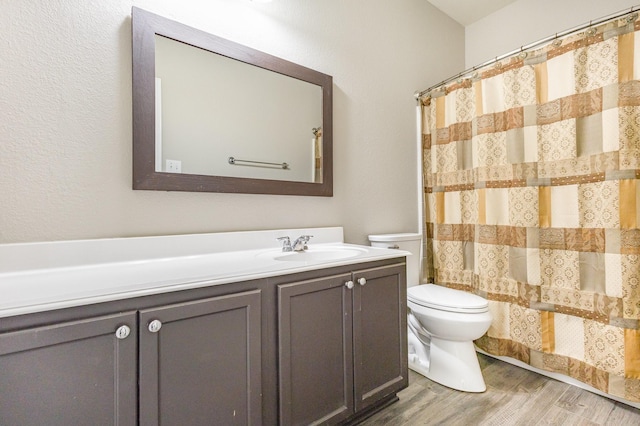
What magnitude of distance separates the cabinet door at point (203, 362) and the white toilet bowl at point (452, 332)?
1.08 metres

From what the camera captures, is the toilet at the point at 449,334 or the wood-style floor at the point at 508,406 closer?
the wood-style floor at the point at 508,406

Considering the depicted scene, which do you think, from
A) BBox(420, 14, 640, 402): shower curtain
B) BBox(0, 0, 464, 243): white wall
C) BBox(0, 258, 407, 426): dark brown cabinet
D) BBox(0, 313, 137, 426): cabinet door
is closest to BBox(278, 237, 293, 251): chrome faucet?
BBox(0, 0, 464, 243): white wall

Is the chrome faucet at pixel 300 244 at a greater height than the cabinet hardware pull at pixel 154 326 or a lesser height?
greater

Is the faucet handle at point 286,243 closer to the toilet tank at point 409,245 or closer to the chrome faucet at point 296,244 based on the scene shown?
the chrome faucet at point 296,244

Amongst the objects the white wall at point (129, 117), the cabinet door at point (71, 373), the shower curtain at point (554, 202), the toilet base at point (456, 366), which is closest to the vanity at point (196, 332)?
the cabinet door at point (71, 373)

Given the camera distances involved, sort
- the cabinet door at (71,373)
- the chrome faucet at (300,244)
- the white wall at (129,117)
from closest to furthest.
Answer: the cabinet door at (71,373) → the white wall at (129,117) → the chrome faucet at (300,244)

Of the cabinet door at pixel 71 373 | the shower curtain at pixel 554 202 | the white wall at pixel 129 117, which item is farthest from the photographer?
the shower curtain at pixel 554 202

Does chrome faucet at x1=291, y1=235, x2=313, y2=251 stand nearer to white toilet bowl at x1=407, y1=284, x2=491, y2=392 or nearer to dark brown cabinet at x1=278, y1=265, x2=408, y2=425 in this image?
dark brown cabinet at x1=278, y1=265, x2=408, y2=425

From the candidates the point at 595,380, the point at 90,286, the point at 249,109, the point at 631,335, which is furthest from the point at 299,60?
the point at 595,380

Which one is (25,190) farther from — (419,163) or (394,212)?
(419,163)

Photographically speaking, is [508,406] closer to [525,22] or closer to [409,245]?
[409,245]

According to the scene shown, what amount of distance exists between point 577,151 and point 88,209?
2317 mm

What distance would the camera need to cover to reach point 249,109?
161 centimetres

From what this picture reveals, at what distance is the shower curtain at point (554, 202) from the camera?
1.49 m
